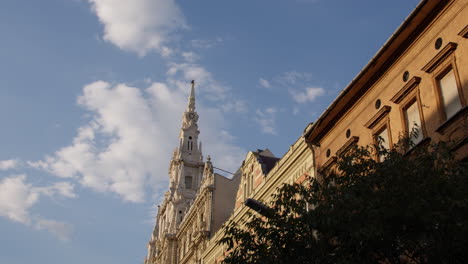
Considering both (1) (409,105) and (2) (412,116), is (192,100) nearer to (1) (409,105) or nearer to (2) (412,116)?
(1) (409,105)

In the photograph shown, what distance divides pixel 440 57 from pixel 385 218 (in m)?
8.22

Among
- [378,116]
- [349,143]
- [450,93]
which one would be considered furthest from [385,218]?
[349,143]

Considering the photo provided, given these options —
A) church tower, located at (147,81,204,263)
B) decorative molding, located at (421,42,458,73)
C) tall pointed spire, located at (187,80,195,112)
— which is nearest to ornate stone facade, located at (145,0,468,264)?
decorative molding, located at (421,42,458,73)

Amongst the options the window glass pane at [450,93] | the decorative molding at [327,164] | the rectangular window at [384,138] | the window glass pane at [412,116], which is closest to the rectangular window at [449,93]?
the window glass pane at [450,93]

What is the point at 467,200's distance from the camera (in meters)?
11.5

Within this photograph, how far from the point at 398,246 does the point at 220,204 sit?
3372cm

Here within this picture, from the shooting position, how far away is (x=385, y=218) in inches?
488

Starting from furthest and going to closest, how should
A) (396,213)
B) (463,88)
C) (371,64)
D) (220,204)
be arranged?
(220,204)
(371,64)
(463,88)
(396,213)

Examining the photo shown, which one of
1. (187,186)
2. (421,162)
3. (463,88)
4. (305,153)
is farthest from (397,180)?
(187,186)

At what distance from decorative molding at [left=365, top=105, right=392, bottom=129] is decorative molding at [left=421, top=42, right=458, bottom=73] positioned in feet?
7.62

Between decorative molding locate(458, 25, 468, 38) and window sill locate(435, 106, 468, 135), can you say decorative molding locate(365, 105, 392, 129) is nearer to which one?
window sill locate(435, 106, 468, 135)

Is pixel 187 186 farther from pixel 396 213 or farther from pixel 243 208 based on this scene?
pixel 396 213

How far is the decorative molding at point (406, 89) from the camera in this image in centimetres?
1964

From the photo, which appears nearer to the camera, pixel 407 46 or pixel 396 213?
pixel 396 213
